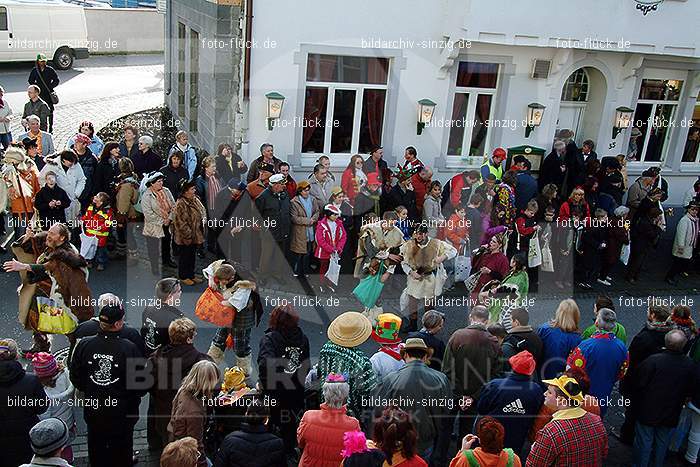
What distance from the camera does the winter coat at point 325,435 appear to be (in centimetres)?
492

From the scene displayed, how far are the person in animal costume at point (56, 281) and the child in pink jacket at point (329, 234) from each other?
3639 millimetres

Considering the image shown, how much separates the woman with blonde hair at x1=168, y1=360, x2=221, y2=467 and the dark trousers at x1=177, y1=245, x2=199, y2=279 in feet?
15.0

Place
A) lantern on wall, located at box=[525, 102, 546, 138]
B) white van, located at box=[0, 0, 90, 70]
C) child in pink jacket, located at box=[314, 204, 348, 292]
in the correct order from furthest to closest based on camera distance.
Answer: white van, located at box=[0, 0, 90, 70] → lantern on wall, located at box=[525, 102, 546, 138] → child in pink jacket, located at box=[314, 204, 348, 292]

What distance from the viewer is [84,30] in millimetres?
23172

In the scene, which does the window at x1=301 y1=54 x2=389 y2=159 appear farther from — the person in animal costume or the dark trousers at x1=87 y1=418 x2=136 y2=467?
the dark trousers at x1=87 y1=418 x2=136 y2=467

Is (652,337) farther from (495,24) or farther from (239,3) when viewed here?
(239,3)

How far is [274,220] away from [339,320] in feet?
13.6

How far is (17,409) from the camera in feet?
16.8

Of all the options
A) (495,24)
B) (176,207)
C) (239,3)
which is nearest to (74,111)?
(239,3)

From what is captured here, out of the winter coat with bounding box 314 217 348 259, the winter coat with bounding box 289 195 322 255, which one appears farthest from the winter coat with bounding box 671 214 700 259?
the winter coat with bounding box 289 195 322 255

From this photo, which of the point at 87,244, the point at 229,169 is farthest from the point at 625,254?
the point at 87,244

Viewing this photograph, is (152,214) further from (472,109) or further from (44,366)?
→ (472,109)

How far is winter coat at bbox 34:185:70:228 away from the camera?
9.36 m

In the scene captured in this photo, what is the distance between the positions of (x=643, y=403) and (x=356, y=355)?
9.52 feet
